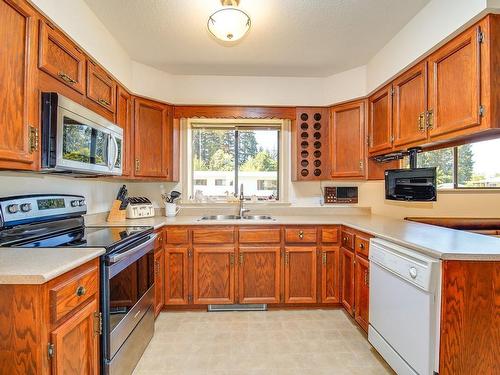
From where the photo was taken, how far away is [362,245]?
221 centimetres

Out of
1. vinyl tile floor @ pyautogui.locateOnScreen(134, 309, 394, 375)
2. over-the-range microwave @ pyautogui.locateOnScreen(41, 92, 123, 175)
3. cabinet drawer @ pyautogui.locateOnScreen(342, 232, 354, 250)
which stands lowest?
vinyl tile floor @ pyautogui.locateOnScreen(134, 309, 394, 375)

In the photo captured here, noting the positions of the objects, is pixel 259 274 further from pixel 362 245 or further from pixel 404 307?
pixel 404 307

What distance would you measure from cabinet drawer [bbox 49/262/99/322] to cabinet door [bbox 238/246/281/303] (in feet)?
4.87

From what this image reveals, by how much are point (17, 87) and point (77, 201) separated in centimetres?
93

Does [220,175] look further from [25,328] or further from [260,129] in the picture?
[25,328]

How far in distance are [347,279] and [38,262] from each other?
2.29 metres

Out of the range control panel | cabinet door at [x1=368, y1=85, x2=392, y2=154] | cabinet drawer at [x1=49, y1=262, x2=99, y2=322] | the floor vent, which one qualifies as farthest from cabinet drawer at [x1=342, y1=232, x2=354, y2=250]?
cabinet drawer at [x1=49, y1=262, x2=99, y2=322]

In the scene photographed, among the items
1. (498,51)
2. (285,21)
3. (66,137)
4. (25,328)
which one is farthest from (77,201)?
(498,51)

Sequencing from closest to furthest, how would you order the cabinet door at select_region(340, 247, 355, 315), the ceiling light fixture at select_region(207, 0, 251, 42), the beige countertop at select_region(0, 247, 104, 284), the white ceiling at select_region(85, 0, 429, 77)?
the beige countertop at select_region(0, 247, 104, 284) < the ceiling light fixture at select_region(207, 0, 251, 42) < the white ceiling at select_region(85, 0, 429, 77) < the cabinet door at select_region(340, 247, 355, 315)

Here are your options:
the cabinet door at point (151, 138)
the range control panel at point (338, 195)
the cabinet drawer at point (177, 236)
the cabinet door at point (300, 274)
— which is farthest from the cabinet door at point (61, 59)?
the range control panel at point (338, 195)

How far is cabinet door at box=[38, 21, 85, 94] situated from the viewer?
1465 mm

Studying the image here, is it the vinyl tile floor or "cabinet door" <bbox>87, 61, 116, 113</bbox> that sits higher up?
"cabinet door" <bbox>87, 61, 116, 113</bbox>

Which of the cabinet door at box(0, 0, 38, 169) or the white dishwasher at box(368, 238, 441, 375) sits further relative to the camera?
the white dishwasher at box(368, 238, 441, 375)

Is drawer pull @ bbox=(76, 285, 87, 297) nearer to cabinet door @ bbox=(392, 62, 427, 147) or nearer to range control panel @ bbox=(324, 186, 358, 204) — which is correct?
cabinet door @ bbox=(392, 62, 427, 147)
